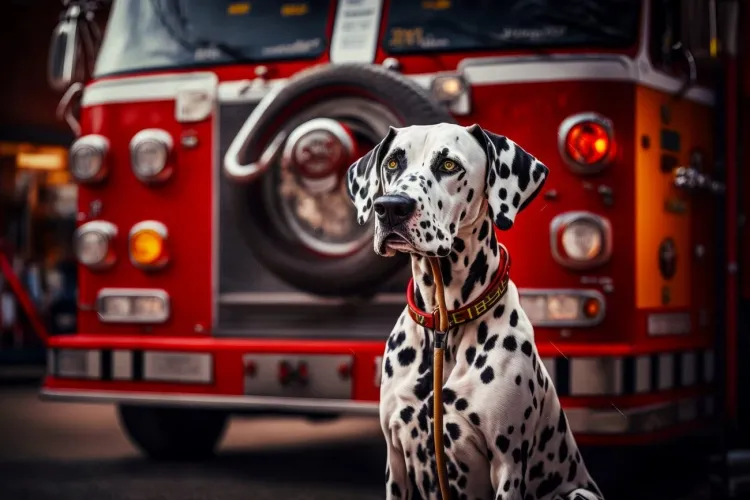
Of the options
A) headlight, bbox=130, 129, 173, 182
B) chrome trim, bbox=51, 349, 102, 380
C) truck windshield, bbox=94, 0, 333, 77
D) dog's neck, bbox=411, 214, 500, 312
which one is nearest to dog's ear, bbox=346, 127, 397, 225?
dog's neck, bbox=411, 214, 500, 312

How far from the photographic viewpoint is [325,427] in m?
9.74

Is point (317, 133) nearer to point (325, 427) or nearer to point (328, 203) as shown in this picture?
point (328, 203)

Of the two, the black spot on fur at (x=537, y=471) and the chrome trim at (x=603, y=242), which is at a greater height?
Result: the chrome trim at (x=603, y=242)

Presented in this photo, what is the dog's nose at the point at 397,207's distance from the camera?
11.7ft

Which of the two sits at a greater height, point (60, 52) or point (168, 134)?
point (60, 52)

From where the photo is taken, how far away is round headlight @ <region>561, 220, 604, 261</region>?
6127 mm

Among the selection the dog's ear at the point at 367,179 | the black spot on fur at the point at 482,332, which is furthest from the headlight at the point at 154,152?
the black spot on fur at the point at 482,332

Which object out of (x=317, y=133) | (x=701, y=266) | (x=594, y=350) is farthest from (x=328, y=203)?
(x=701, y=266)

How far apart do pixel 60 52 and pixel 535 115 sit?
292 cm

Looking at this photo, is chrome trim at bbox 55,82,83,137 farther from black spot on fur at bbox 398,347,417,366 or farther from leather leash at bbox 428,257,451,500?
leather leash at bbox 428,257,451,500

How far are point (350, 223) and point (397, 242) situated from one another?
2.94 meters

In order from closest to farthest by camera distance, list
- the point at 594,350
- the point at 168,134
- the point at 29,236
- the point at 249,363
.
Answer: the point at 594,350 < the point at 249,363 < the point at 168,134 < the point at 29,236

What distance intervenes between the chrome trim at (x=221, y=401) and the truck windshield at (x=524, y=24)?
1.79 m

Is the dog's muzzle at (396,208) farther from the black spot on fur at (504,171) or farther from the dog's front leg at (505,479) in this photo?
the dog's front leg at (505,479)
